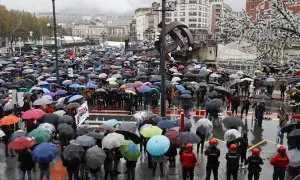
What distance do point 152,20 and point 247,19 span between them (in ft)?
549

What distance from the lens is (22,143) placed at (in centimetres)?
1066

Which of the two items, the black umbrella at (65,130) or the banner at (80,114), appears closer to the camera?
the black umbrella at (65,130)

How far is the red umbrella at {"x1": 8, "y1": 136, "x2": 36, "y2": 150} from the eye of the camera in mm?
10547

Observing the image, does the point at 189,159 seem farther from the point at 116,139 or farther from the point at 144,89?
the point at 144,89

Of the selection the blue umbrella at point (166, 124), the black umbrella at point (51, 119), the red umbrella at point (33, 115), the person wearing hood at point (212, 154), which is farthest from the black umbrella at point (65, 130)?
the person wearing hood at point (212, 154)

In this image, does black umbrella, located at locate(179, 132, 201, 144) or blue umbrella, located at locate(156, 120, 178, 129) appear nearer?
black umbrella, located at locate(179, 132, 201, 144)

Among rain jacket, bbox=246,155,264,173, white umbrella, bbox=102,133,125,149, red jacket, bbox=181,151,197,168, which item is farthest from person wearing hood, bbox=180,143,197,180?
white umbrella, bbox=102,133,125,149

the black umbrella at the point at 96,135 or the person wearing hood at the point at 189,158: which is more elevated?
the black umbrella at the point at 96,135

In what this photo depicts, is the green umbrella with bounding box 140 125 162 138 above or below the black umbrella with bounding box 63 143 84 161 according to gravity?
above

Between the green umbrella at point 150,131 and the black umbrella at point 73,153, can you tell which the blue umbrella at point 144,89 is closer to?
the green umbrella at point 150,131

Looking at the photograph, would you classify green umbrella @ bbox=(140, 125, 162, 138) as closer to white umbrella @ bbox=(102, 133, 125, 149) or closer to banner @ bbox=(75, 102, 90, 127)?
white umbrella @ bbox=(102, 133, 125, 149)

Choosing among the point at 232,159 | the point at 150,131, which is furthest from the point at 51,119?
the point at 232,159

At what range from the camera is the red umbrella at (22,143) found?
10.5m

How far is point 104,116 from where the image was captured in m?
20.6
